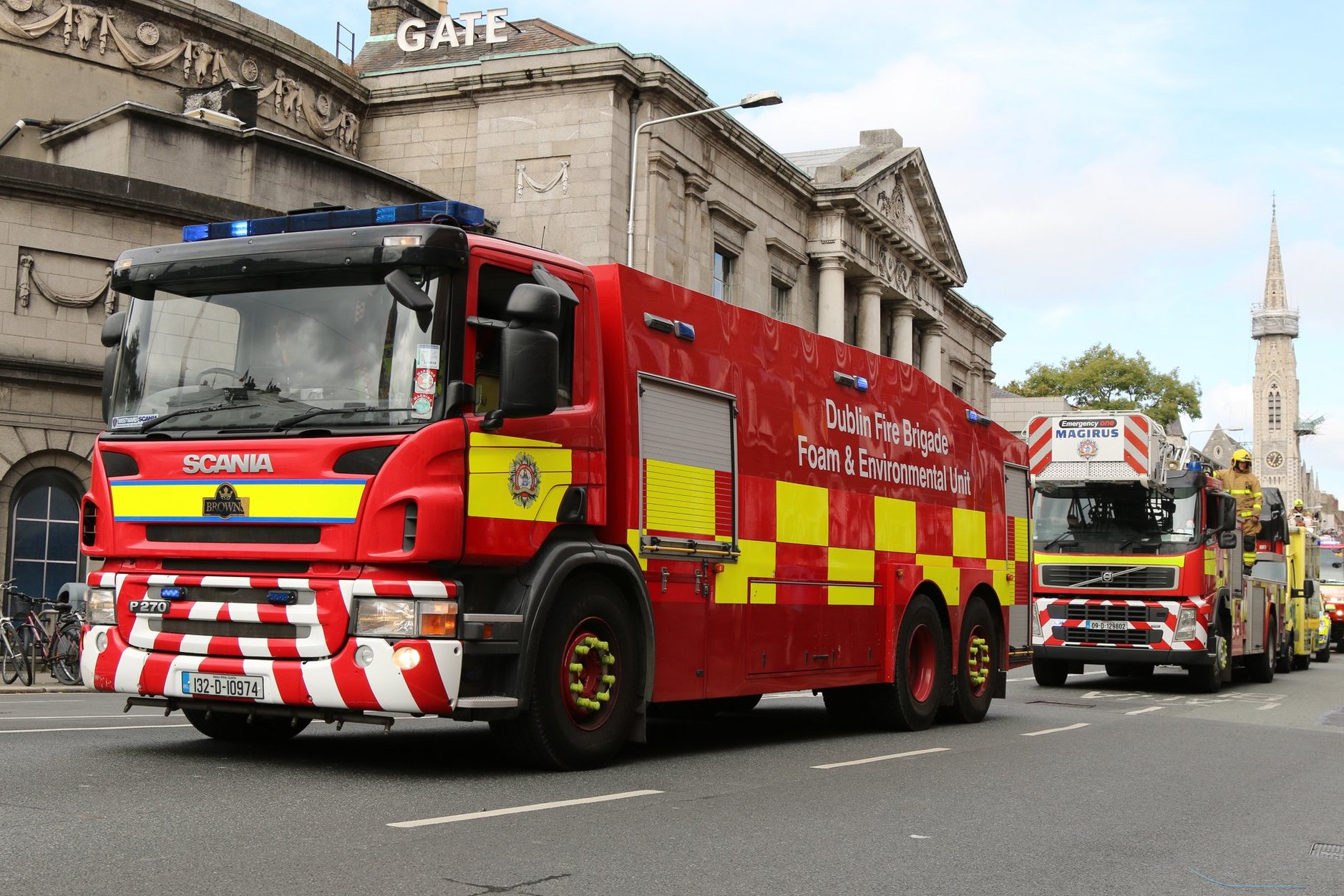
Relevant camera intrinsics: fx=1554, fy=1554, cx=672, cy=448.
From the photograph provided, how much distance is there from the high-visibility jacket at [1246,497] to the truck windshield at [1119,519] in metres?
3.06

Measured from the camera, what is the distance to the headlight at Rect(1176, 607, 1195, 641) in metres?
20.6

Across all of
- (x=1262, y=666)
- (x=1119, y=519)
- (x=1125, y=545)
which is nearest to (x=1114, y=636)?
(x=1125, y=545)

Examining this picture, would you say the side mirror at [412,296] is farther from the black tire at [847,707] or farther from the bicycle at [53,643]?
the bicycle at [53,643]

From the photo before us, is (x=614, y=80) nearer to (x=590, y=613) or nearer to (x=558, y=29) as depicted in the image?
(x=558, y=29)

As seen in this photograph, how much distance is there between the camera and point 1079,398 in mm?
89062

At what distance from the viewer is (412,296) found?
7.96 metres

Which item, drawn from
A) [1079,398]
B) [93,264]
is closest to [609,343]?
[93,264]

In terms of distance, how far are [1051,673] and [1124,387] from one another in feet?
227

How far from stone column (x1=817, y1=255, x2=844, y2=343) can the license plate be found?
4068cm

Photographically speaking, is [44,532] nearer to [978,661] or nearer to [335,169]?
[335,169]

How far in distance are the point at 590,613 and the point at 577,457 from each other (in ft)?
2.90

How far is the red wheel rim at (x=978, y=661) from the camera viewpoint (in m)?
14.1

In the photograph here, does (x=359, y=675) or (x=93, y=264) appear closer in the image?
(x=359, y=675)

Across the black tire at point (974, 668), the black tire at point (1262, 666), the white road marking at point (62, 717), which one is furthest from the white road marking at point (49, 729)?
the black tire at point (1262, 666)
